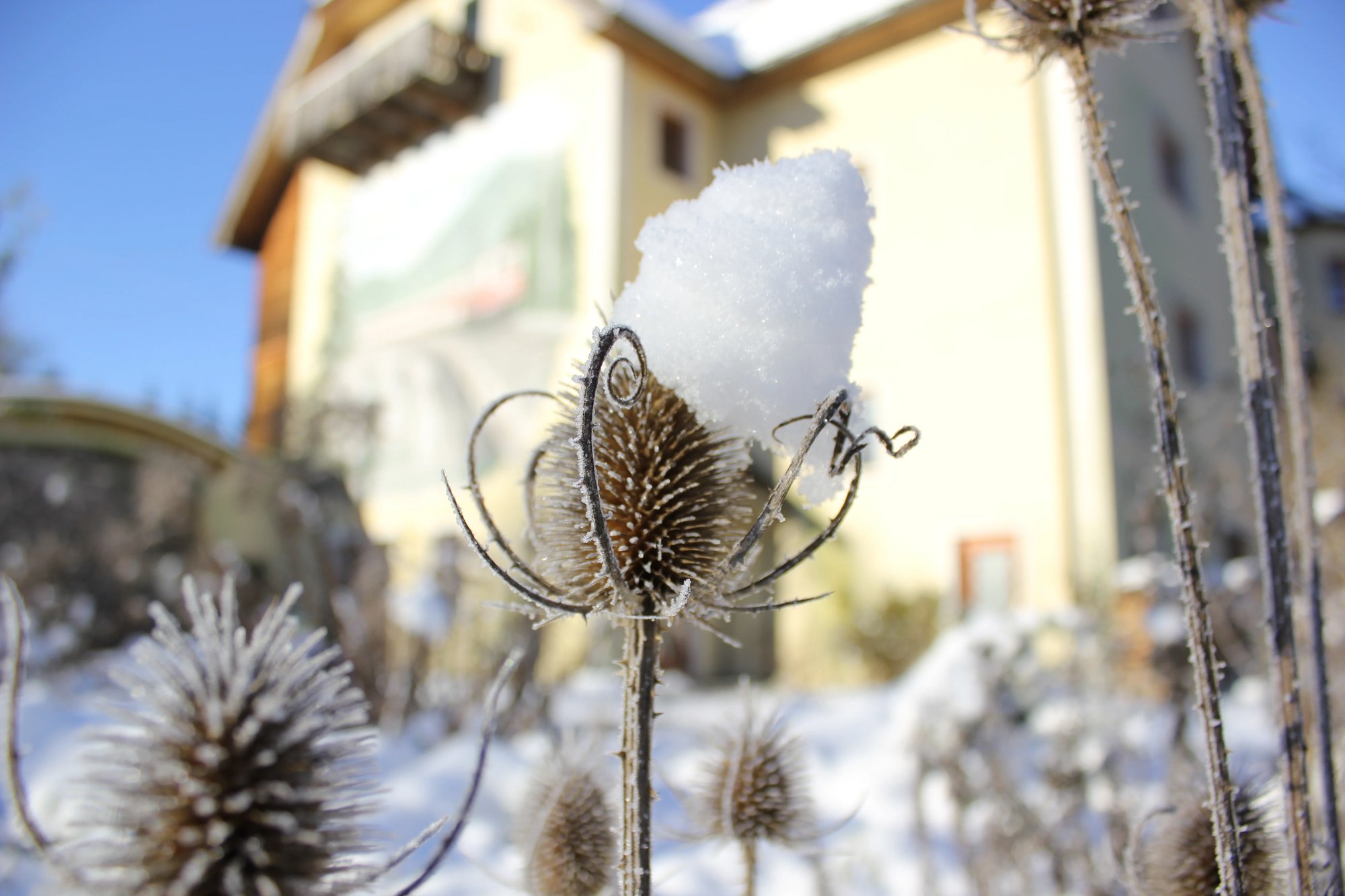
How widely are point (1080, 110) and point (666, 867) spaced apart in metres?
2.74

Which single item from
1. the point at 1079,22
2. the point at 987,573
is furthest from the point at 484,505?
the point at 987,573

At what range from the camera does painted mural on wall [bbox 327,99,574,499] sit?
1422 centimetres

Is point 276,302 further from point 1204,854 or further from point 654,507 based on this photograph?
point 1204,854

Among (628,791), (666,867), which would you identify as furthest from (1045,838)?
(628,791)

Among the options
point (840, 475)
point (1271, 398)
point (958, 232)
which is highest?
point (958, 232)

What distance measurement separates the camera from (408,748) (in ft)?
19.3

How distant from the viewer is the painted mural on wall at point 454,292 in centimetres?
1422

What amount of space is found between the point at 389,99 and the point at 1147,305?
640 inches

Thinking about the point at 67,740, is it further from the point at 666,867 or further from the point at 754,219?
the point at 754,219

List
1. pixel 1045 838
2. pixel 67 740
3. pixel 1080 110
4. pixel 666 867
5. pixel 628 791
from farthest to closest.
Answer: pixel 67 740 < pixel 1045 838 < pixel 666 867 < pixel 1080 110 < pixel 628 791

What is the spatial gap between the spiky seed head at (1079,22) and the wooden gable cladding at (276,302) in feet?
62.0

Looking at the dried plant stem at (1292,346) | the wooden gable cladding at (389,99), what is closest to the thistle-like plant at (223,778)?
the dried plant stem at (1292,346)

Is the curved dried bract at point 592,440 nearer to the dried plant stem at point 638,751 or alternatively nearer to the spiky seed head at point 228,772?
the dried plant stem at point 638,751

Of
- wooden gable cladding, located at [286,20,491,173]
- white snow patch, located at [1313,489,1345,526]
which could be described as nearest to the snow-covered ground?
white snow patch, located at [1313,489,1345,526]
